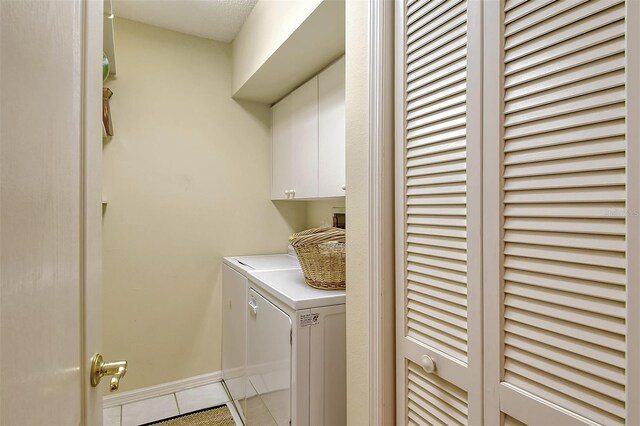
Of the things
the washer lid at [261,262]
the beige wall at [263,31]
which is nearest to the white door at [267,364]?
the washer lid at [261,262]

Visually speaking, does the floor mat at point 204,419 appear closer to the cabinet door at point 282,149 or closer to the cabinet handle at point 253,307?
the cabinet handle at point 253,307

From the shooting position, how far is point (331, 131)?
1.89 metres

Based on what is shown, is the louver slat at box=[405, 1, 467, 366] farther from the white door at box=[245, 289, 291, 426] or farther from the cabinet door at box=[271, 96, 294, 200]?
the cabinet door at box=[271, 96, 294, 200]

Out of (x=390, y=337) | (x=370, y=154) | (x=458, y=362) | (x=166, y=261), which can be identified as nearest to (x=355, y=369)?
(x=390, y=337)

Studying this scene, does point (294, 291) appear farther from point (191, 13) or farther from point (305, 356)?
point (191, 13)

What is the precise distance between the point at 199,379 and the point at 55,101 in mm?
2513

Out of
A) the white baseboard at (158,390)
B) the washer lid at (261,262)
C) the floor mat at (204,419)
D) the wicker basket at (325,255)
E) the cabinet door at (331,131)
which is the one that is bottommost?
the floor mat at (204,419)

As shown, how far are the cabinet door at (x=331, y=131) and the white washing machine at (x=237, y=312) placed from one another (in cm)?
62

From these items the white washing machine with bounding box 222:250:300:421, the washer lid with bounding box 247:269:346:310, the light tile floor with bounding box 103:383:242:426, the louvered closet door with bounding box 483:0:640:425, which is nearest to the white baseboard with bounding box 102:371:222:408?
the light tile floor with bounding box 103:383:242:426

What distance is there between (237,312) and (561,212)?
1.95 m

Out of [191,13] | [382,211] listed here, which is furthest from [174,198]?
[382,211]

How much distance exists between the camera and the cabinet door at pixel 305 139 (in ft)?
6.82

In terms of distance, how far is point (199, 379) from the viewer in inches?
100

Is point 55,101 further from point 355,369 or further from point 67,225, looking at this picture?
point 355,369
